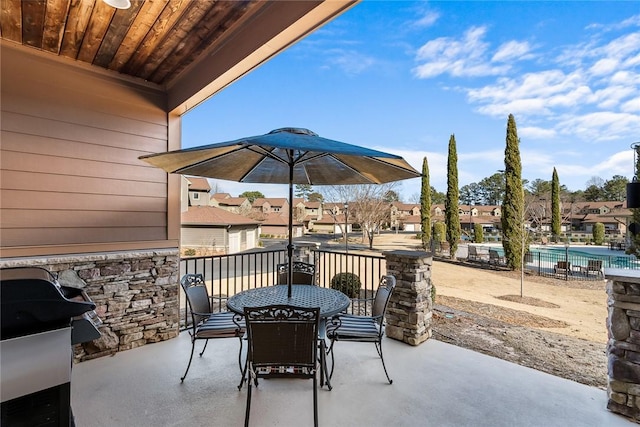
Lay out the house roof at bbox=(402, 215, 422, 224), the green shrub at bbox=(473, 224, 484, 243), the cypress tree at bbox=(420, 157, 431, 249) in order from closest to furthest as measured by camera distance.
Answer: the cypress tree at bbox=(420, 157, 431, 249) → the green shrub at bbox=(473, 224, 484, 243) → the house roof at bbox=(402, 215, 422, 224)

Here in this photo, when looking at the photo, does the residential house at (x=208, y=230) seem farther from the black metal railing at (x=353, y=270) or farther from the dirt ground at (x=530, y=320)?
the dirt ground at (x=530, y=320)

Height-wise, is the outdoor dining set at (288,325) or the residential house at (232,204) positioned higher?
the residential house at (232,204)

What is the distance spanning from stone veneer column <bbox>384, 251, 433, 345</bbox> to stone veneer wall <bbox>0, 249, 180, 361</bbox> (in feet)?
8.48

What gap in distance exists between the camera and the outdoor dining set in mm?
1842

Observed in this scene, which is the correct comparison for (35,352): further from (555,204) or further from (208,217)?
(555,204)

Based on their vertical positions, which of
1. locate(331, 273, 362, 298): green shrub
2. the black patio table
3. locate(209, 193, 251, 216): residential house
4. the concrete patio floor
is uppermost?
locate(209, 193, 251, 216): residential house

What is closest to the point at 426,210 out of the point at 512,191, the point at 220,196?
the point at 512,191

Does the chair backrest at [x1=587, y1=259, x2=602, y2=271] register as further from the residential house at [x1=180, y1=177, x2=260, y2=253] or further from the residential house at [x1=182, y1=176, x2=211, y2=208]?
A: the residential house at [x1=182, y1=176, x2=211, y2=208]

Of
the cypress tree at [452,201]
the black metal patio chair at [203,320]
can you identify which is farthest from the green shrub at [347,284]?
the cypress tree at [452,201]

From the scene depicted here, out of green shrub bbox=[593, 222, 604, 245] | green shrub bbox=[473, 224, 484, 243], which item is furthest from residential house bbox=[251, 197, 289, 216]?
green shrub bbox=[593, 222, 604, 245]

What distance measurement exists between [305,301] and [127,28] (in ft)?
9.06

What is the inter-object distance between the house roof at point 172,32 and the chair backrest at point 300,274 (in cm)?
218

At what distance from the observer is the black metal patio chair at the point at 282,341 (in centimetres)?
182

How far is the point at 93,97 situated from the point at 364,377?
390 cm
